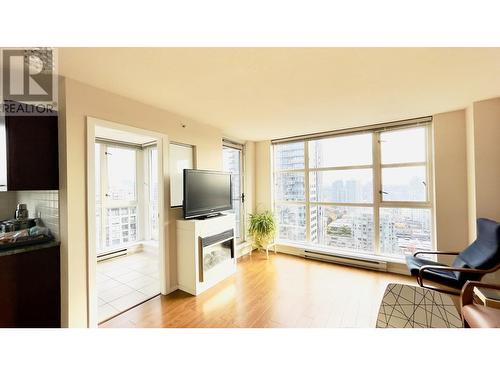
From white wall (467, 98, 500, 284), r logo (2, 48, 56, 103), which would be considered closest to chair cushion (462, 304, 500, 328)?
white wall (467, 98, 500, 284)

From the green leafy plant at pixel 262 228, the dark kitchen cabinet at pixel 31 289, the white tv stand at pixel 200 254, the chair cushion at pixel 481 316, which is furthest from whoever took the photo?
the green leafy plant at pixel 262 228

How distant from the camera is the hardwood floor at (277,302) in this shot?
2025mm

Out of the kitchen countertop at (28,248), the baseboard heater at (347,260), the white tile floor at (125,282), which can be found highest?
the kitchen countertop at (28,248)

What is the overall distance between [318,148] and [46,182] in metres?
3.92

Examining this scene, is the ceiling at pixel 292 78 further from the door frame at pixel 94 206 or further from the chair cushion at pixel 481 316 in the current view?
the chair cushion at pixel 481 316

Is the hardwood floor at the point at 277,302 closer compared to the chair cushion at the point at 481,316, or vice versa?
the chair cushion at the point at 481,316

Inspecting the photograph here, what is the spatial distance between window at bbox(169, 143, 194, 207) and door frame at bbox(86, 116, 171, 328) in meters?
0.09

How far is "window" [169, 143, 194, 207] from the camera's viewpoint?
2.71 m

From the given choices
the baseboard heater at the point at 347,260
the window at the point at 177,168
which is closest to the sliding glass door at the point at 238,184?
the window at the point at 177,168

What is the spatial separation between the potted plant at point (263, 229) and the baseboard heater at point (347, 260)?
2.46ft

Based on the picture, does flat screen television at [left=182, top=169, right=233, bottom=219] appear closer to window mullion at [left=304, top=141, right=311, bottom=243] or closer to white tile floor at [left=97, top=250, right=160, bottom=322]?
white tile floor at [left=97, top=250, right=160, bottom=322]
